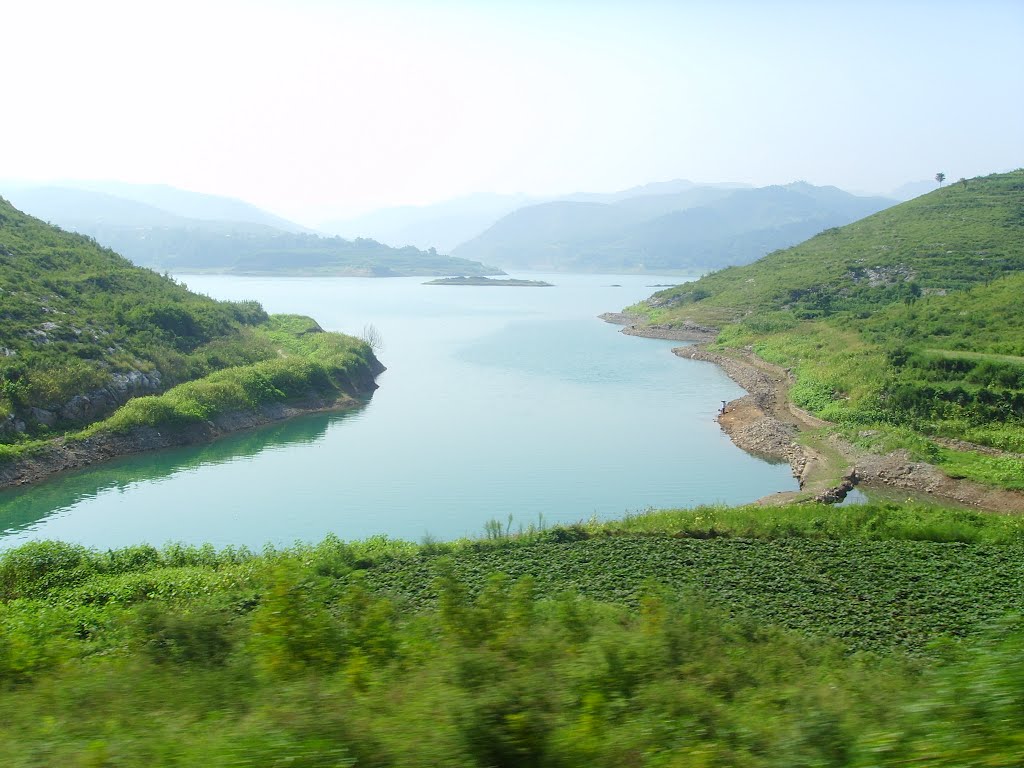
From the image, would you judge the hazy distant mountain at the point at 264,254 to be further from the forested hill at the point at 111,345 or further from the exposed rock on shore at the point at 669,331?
the forested hill at the point at 111,345

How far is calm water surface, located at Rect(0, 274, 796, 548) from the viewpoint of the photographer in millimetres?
20609

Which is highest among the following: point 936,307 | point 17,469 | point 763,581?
point 936,307

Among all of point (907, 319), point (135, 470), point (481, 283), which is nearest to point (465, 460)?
point (135, 470)

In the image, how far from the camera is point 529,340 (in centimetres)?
6084

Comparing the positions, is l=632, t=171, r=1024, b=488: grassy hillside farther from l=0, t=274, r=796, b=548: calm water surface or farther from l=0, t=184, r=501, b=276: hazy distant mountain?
l=0, t=184, r=501, b=276: hazy distant mountain

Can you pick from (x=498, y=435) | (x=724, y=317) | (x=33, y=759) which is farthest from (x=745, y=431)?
(x=724, y=317)

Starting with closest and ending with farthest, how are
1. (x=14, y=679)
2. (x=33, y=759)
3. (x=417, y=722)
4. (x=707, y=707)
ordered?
(x=33, y=759) < (x=417, y=722) < (x=707, y=707) < (x=14, y=679)

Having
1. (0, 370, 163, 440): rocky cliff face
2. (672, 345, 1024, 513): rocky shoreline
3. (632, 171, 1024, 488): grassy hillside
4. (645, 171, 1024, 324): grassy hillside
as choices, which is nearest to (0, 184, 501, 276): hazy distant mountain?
(632, 171, 1024, 488): grassy hillside

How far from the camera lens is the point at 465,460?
2669cm

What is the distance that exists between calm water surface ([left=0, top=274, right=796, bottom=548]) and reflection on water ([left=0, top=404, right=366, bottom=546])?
0.24 ft

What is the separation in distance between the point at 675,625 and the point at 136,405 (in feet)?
86.0

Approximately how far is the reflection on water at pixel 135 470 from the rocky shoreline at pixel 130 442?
308mm

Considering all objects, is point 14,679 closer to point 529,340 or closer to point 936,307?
point 936,307

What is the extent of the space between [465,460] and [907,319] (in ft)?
94.3
